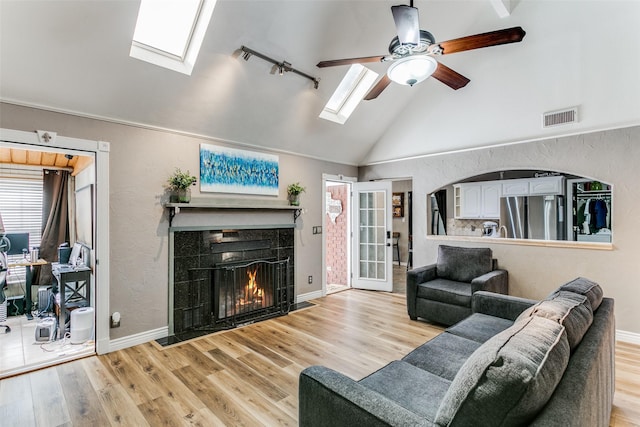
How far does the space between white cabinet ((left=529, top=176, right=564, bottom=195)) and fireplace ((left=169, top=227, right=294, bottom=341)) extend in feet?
12.2

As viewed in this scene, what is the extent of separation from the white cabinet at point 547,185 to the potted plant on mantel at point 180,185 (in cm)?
467

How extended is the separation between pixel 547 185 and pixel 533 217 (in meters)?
0.51

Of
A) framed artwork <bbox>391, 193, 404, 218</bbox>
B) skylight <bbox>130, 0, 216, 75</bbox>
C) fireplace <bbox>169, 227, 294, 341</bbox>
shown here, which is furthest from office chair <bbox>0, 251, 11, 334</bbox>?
framed artwork <bbox>391, 193, 404, 218</bbox>

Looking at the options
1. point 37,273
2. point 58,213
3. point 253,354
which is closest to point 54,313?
point 37,273

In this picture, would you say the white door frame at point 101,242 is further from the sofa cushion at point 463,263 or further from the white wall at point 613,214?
the white wall at point 613,214

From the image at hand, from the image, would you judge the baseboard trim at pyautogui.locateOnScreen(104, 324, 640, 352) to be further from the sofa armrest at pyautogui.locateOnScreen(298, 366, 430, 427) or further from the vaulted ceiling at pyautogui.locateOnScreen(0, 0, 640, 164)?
the sofa armrest at pyautogui.locateOnScreen(298, 366, 430, 427)

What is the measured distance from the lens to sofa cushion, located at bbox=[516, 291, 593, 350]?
142 cm

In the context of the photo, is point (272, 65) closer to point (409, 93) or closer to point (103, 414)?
point (409, 93)

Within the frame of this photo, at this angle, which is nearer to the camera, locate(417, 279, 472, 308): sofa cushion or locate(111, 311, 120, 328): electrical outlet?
locate(111, 311, 120, 328): electrical outlet

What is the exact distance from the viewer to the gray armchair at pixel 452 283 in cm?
371

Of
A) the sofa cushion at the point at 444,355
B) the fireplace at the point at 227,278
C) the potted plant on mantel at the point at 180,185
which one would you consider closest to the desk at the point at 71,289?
the fireplace at the point at 227,278

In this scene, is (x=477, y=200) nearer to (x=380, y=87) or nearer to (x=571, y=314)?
(x=380, y=87)

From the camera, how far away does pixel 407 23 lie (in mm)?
2096

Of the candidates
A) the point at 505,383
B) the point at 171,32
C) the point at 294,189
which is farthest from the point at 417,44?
the point at 294,189
